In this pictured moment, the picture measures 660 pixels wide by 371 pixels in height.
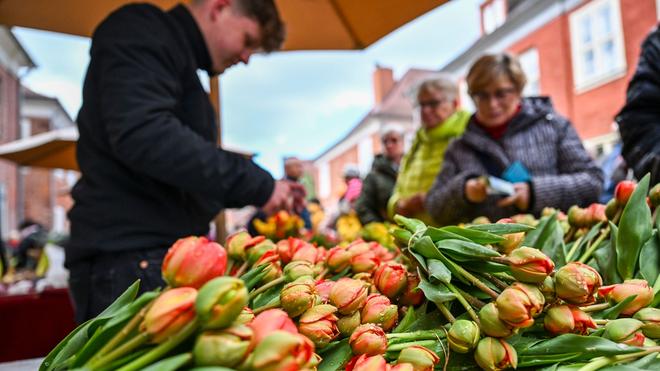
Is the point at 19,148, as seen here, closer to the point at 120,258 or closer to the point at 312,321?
the point at 120,258

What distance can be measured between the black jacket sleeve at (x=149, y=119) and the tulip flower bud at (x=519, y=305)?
3.02 ft

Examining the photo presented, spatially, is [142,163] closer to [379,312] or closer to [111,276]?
[111,276]

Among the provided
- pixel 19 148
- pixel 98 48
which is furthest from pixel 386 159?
pixel 19 148

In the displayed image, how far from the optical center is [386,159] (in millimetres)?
3629

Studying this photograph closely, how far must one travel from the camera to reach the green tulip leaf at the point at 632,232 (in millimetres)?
735

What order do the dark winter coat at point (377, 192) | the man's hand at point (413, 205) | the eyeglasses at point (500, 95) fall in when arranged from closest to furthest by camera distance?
the eyeglasses at point (500, 95) < the man's hand at point (413, 205) < the dark winter coat at point (377, 192)

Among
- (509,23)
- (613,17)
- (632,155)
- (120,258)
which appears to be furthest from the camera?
(509,23)

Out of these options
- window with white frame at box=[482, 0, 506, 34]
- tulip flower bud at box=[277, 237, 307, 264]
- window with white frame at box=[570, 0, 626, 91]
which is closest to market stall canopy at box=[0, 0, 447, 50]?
tulip flower bud at box=[277, 237, 307, 264]

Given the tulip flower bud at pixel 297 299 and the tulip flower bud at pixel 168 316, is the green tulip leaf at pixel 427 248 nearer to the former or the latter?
the tulip flower bud at pixel 297 299

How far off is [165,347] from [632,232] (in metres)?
0.65

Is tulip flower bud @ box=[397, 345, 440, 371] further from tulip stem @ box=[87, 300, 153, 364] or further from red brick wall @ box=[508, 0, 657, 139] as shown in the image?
red brick wall @ box=[508, 0, 657, 139]

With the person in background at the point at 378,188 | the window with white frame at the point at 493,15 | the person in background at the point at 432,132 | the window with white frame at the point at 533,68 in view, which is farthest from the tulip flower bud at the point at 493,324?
the window with white frame at the point at 493,15

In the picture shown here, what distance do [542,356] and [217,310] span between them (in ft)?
1.14

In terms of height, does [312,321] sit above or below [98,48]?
below
